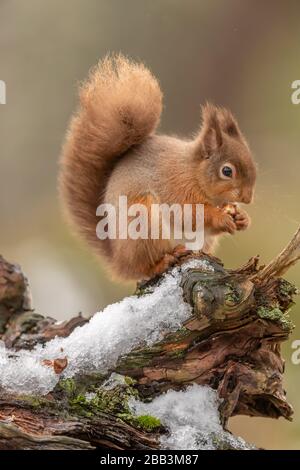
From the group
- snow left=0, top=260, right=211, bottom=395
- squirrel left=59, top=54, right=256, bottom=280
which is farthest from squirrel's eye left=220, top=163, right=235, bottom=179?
snow left=0, top=260, right=211, bottom=395

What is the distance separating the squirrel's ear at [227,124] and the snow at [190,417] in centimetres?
83

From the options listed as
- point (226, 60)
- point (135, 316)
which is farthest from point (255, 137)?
point (135, 316)

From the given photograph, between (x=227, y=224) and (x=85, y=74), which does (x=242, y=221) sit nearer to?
(x=227, y=224)

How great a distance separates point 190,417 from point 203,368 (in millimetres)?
135

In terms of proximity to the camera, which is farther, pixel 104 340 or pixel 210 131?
pixel 210 131

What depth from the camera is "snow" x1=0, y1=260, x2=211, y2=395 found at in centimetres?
176

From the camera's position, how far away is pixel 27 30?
3.33m

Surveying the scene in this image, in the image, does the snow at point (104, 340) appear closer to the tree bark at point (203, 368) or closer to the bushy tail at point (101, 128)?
the tree bark at point (203, 368)

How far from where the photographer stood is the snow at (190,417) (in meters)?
1.61

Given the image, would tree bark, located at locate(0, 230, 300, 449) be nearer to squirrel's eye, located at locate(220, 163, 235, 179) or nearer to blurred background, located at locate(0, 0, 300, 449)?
squirrel's eye, located at locate(220, 163, 235, 179)

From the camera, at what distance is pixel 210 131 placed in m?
2.24

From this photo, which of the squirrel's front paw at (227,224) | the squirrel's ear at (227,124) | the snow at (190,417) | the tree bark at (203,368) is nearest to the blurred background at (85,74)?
the squirrel's ear at (227,124)

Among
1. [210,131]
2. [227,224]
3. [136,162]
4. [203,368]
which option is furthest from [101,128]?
[203,368]

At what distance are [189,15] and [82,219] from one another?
50.2 inches
